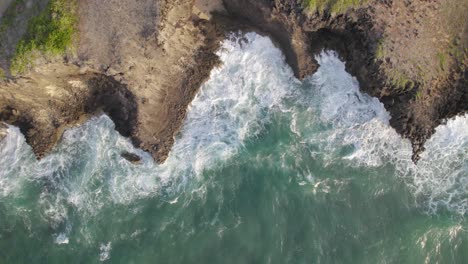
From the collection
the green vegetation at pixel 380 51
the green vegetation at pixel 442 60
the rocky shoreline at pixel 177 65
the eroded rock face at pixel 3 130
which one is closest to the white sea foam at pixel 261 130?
the rocky shoreline at pixel 177 65

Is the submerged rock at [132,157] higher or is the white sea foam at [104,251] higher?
the submerged rock at [132,157]

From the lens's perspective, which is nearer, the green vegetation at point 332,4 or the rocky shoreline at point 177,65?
the rocky shoreline at point 177,65

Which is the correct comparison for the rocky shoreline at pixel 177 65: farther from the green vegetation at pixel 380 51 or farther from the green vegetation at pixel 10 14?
the green vegetation at pixel 10 14

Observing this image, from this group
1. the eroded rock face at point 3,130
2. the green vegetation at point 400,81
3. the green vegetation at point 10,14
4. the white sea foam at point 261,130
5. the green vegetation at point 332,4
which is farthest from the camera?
the eroded rock face at point 3,130

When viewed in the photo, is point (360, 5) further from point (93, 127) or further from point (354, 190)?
point (93, 127)

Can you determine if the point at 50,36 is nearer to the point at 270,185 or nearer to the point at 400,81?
the point at 270,185

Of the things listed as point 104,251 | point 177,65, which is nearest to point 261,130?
point 177,65

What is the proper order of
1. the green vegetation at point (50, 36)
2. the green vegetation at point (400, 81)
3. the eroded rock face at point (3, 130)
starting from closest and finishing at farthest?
the green vegetation at point (50, 36)
the green vegetation at point (400, 81)
the eroded rock face at point (3, 130)

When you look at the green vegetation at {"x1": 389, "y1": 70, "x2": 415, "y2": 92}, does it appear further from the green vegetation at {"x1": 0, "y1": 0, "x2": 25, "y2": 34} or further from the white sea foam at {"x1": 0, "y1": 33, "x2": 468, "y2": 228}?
the green vegetation at {"x1": 0, "y1": 0, "x2": 25, "y2": 34}
